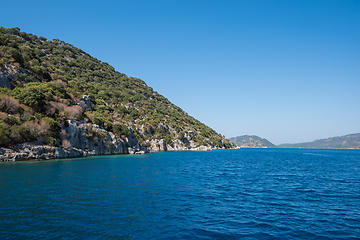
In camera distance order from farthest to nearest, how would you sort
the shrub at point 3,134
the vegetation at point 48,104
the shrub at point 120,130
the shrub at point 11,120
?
the shrub at point 120,130, the vegetation at point 48,104, the shrub at point 11,120, the shrub at point 3,134

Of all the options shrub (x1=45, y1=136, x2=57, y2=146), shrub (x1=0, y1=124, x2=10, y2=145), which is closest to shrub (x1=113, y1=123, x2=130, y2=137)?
shrub (x1=45, y1=136, x2=57, y2=146)

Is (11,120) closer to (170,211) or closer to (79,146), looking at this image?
(79,146)

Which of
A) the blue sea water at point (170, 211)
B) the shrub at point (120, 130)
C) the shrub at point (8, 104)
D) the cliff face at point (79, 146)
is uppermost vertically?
the shrub at point (8, 104)

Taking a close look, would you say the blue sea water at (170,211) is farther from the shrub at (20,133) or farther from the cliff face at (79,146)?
the cliff face at (79,146)

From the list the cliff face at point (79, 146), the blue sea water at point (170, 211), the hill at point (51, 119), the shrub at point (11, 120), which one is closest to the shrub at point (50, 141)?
the hill at point (51, 119)

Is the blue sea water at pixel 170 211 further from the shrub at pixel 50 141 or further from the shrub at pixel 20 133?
the shrub at pixel 50 141

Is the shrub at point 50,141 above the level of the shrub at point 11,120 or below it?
below

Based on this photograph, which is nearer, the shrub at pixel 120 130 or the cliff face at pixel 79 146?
the cliff face at pixel 79 146

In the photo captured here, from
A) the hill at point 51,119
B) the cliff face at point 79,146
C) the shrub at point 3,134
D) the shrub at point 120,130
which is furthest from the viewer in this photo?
the shrub at point 120,130

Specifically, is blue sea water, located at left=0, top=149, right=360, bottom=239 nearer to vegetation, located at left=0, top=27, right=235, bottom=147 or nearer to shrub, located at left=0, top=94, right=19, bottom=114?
vegetation, located at left=0, top=27, right=235, bottom=147

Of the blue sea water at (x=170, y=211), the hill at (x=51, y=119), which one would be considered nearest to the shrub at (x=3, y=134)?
the hill at (x=51, y=119)

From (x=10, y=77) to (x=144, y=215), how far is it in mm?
69034

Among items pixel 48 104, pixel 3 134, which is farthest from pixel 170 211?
pixel 48 104

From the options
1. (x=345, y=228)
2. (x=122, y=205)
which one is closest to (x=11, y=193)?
(x=122, y=205)
